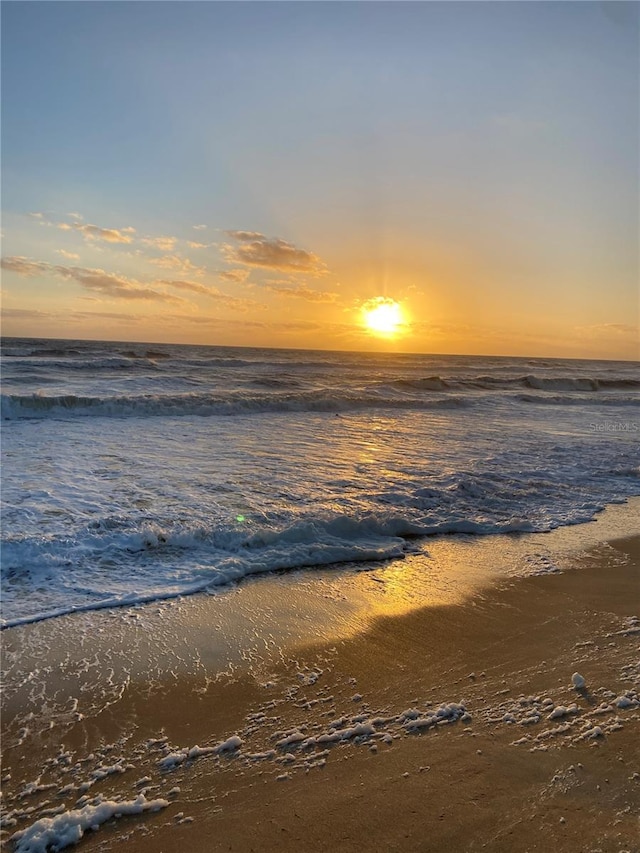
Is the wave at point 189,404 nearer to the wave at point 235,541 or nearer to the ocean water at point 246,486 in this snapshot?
the ocean water at point 246,486

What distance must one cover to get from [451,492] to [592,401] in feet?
72.8

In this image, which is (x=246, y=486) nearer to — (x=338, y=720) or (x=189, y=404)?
(x=338, y=720)

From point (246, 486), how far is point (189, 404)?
1130 cm

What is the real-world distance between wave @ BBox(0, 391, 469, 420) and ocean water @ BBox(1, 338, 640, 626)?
9cm

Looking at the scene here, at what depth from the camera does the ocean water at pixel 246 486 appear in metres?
5.14

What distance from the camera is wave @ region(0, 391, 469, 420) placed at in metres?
Result: 16.0

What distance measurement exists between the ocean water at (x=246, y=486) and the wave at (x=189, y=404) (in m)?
0.09

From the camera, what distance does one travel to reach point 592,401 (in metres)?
26.2

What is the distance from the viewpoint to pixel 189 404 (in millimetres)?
18281

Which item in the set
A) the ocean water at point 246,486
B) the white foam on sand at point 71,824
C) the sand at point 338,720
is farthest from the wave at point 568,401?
the white foam on sand at point 71,824

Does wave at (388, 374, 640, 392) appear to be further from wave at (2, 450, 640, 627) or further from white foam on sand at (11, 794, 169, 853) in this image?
white foam on sand at (11, 794, 169, 853)

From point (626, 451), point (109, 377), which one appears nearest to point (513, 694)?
point (626, 451)

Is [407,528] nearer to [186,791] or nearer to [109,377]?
[186,791]

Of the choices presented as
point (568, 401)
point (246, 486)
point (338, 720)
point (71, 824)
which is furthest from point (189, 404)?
point (568, 401)
